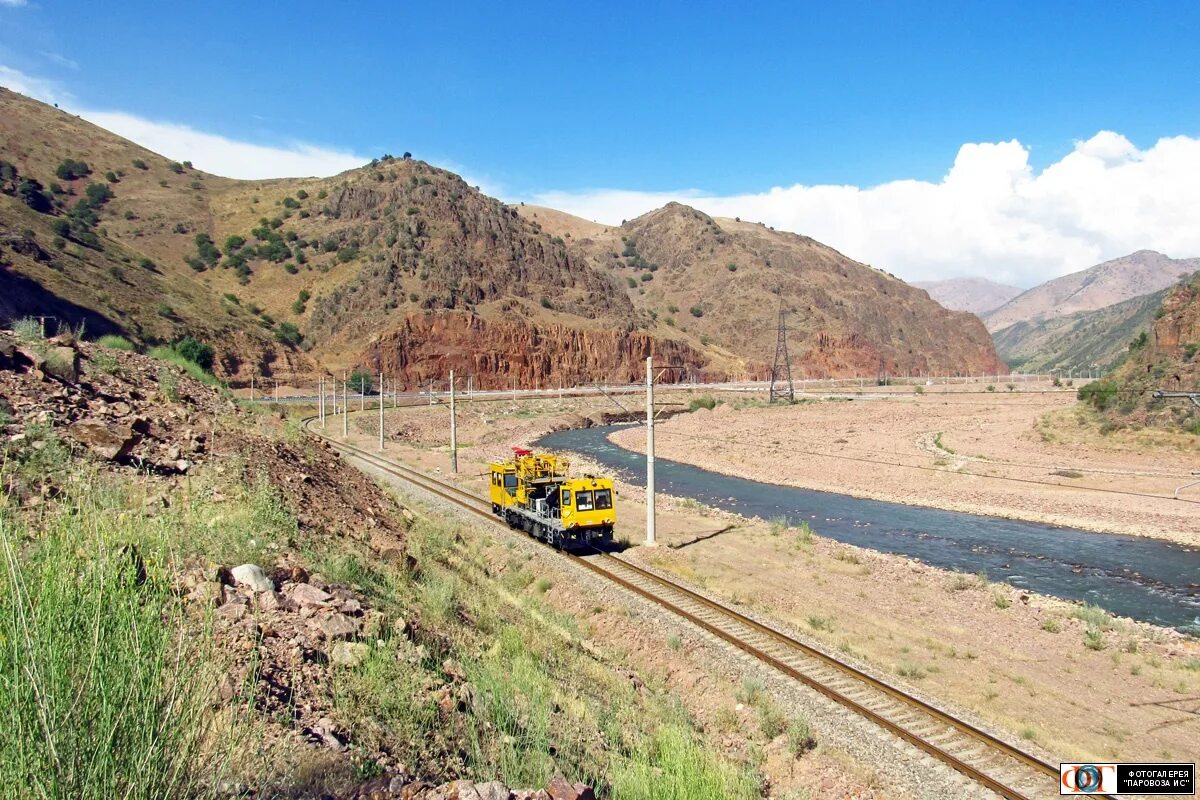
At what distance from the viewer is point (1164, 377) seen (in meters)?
48.5

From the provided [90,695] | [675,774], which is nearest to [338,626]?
[675,774]

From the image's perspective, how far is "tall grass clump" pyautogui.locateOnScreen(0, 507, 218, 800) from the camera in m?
2.72

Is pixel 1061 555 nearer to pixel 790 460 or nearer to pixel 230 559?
pixel 790 460

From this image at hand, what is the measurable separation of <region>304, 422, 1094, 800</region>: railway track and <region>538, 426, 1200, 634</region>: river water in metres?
11.8

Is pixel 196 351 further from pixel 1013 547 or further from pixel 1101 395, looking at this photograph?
pixel 1101 395

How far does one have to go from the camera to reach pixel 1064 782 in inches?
374

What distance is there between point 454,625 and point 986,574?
19236 mm

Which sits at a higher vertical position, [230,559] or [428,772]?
[230,559]

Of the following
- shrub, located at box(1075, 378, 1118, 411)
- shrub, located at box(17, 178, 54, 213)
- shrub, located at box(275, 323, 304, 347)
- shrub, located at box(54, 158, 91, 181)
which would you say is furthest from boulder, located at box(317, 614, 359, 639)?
shrub, located at box(54, 158, 91, 181)

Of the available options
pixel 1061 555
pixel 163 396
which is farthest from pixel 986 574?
pixel 163 396

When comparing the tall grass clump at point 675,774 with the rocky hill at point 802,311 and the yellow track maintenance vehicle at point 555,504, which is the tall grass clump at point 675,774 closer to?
the yellow track maintenance vehicle at point 555,504

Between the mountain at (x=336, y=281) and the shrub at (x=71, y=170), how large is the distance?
25 centimetres

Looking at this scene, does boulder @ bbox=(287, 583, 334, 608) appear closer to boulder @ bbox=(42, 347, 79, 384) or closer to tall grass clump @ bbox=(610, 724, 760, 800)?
tall grass clump @ bbox=(610, 724, 760, 800)

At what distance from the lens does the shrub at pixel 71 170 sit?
11282cm
